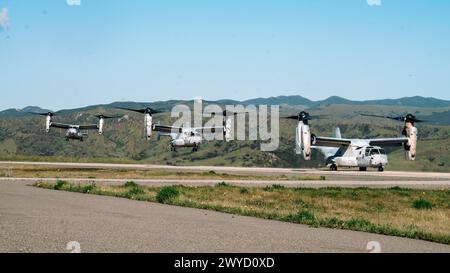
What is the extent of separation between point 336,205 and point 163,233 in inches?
645

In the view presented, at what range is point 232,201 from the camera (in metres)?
30.8

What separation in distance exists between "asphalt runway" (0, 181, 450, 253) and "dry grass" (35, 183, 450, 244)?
1135 millimetres

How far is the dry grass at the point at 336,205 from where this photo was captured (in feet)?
67.1

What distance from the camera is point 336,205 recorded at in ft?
102

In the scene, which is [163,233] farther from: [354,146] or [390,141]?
[390,141]

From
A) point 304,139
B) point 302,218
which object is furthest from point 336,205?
point 304,139

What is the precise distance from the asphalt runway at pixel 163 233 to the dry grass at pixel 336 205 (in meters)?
1.14

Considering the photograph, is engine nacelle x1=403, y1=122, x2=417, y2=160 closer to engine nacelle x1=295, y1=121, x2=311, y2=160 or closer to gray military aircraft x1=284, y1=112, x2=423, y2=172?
gray military aircraft x1=284, y1=112, x2=423, y2=172

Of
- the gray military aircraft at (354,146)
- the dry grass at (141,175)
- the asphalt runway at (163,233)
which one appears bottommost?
the dry grass at (141,175)

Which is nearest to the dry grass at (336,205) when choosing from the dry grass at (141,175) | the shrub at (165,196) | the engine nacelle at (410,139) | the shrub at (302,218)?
the shrub at (302,218)

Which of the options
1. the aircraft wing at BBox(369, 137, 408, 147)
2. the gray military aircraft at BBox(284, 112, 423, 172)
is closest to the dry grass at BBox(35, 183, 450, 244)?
the gray military aircraft at BBox(284, 112, 423, 172)

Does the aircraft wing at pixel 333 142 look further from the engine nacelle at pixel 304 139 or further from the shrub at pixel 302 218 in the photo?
the shrub at pixel 302 218
